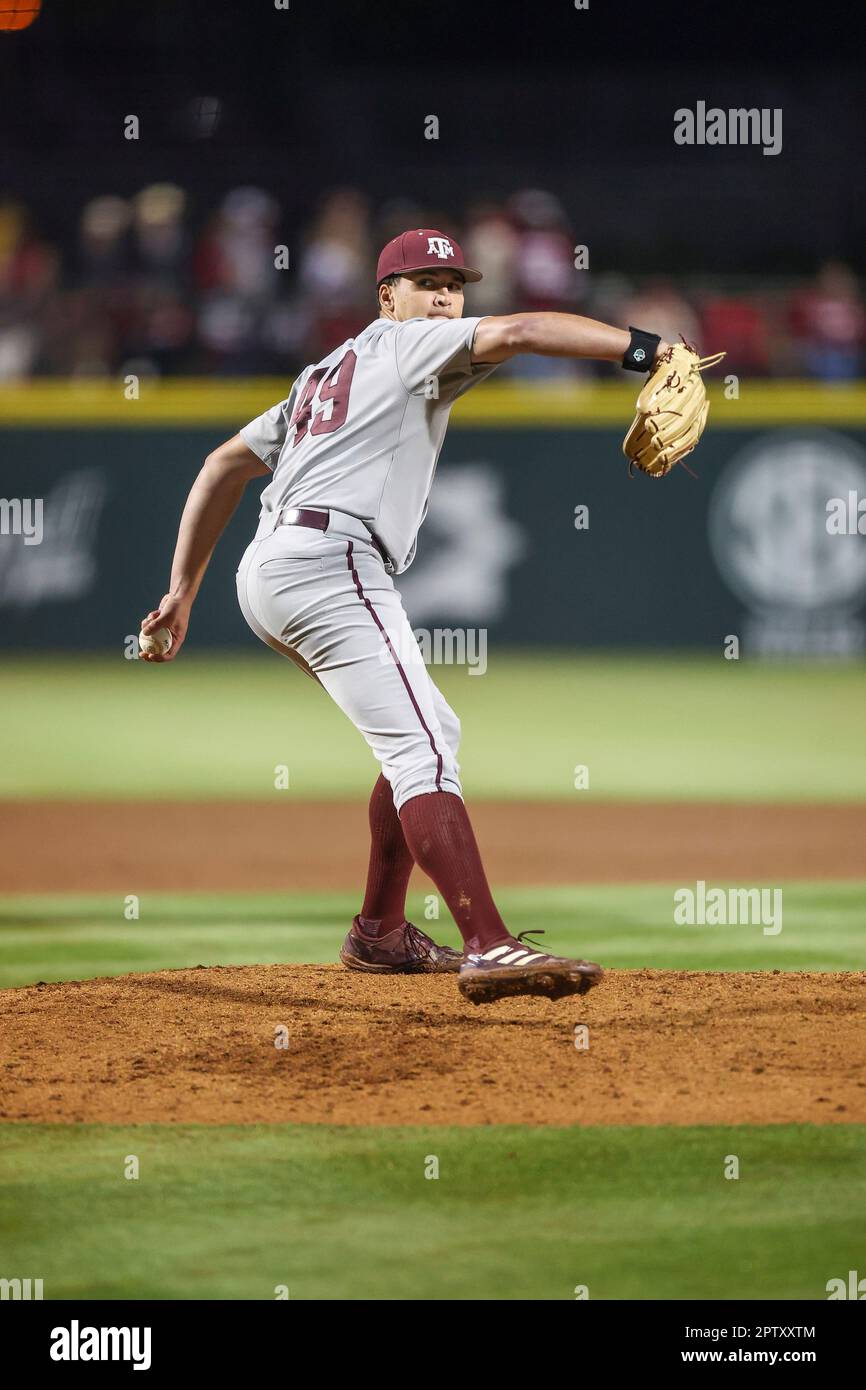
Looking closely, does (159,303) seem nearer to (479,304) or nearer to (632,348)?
(479,304)

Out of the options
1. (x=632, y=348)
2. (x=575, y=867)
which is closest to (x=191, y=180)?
(x=575, y=867)

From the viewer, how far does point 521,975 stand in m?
3.71

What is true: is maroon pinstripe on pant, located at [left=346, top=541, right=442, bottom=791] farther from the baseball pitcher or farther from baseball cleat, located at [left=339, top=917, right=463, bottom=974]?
baseball cleat, located at [left=339, top=917, right=463, bottom=974]

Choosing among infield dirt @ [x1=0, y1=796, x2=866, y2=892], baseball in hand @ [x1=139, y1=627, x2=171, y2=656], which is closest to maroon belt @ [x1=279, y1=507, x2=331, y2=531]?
baseball in hand @ [x1=139, y1=627, x2=171, y2=656]

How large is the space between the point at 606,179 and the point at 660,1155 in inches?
596

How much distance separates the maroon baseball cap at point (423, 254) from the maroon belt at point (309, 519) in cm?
67

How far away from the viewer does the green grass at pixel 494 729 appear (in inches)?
369

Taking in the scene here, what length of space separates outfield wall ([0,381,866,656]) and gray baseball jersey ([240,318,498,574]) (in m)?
8.44

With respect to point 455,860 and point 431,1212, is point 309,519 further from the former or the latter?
point 431,1212

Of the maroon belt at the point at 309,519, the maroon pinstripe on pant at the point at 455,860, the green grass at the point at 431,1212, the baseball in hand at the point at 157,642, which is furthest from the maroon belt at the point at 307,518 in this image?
the green grass at the point at 431,1212

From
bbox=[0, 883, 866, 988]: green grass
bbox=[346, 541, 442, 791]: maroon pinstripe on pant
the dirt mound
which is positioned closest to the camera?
the dirt mound

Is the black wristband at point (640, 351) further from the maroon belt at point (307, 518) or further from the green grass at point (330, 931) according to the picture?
the green grass at point (330, 931)

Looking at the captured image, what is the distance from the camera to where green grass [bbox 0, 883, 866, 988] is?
536 centimetres

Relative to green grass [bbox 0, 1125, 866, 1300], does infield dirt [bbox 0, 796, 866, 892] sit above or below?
above
